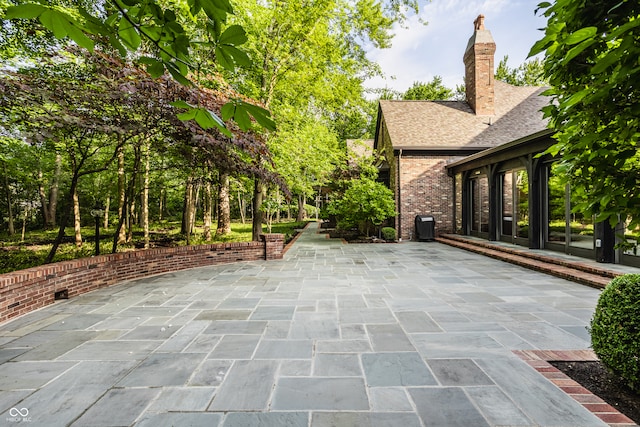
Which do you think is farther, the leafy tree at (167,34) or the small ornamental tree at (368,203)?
the small ornamental tree at (368,203)

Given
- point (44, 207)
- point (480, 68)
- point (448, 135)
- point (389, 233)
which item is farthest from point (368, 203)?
point (44, 207)

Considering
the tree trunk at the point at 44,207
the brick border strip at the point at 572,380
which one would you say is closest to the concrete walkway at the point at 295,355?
the brick border strip at the point at 572,380

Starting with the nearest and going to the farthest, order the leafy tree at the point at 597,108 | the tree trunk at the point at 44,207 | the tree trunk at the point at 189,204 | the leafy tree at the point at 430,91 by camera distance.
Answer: the leafy tree at the point at 597,108 < the tree trunk at the point at 189,204 < the tree trunk at the point at 44,207 < the leafy tree at the point at 430,91

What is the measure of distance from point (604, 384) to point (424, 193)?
10.8m

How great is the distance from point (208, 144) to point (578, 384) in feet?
19.3

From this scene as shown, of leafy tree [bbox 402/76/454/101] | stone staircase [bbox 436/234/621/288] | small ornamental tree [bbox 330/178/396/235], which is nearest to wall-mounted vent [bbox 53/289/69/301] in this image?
stone staircase [bbox 436/234/621/288]

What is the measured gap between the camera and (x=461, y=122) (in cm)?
1352

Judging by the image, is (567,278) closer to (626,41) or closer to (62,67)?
(626,41)

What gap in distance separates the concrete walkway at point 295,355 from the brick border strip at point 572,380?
0.24 feet

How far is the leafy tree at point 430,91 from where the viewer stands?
78.1ft

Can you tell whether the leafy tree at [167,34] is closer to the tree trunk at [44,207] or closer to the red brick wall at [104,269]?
the red brick wall at [104,269]

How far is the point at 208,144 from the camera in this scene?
577 cm

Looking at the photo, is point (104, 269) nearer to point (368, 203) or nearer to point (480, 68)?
point (368, 203)

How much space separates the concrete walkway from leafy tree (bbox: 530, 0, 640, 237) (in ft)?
4.59
